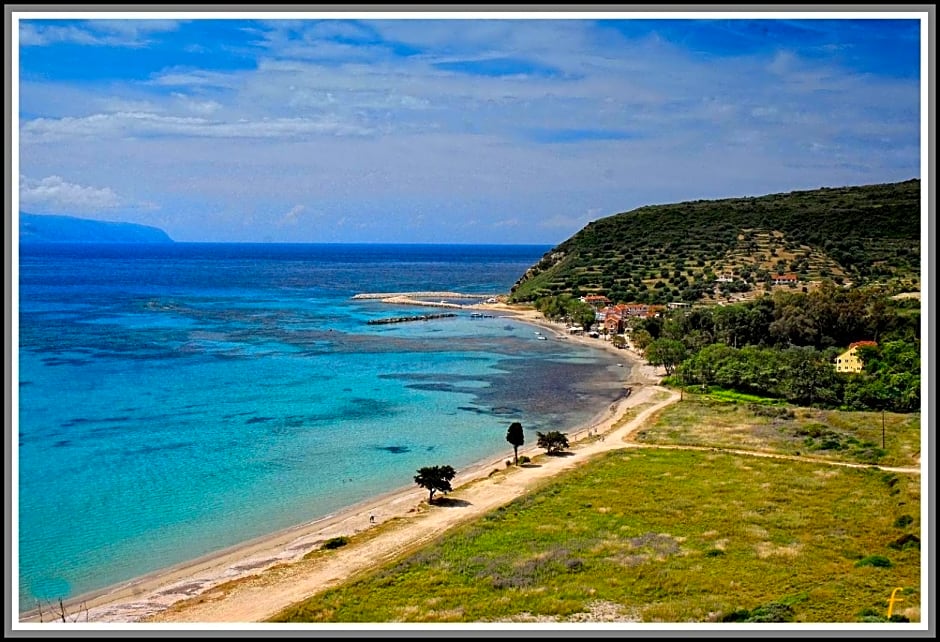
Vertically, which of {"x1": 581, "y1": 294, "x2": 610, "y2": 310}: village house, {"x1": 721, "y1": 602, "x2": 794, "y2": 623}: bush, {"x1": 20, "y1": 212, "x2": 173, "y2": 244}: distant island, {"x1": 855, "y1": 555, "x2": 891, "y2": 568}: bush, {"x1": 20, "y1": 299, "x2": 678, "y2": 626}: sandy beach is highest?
{"x1": 20, "y1": 212, "x2": 173, "y2": 244}: distant island

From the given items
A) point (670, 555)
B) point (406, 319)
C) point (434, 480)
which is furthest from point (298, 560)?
point (406, 319)

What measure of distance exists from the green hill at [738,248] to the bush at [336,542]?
35.7 metres

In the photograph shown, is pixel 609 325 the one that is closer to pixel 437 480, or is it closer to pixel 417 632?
pixel 437 480

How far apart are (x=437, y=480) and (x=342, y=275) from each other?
299ft

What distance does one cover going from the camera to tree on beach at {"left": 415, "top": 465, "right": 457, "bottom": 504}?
16766mm

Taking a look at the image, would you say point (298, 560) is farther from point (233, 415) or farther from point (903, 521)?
point (233, 415)

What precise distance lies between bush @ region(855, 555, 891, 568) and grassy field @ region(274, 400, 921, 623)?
3cm

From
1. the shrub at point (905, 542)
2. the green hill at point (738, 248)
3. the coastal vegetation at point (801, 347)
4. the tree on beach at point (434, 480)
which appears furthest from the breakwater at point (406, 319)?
the shrub at point (905, 542)

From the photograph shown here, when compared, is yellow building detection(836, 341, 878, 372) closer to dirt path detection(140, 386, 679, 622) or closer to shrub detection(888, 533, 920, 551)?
dirt path detection(140, 386, 679, 622)

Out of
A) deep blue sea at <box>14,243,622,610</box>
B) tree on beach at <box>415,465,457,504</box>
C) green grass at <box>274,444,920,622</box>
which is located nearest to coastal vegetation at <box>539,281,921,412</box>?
deep blue sea at <box>14,243,622,610</box>

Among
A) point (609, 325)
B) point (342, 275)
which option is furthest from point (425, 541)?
point (342, 275)

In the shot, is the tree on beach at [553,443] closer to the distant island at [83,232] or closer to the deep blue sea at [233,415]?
the deep blue sea at [233,415]

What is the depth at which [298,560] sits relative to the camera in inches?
531

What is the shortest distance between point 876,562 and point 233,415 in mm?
19284
